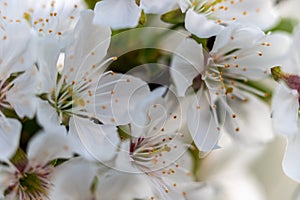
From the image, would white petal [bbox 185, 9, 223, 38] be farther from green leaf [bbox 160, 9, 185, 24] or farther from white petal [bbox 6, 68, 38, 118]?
white petal [bbox 6, 68, 38, 118]

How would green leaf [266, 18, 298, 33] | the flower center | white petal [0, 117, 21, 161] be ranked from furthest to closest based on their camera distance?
green leaf [266, 18, 298, 33] → the flower center → white petal [0, 117, 21, 161]

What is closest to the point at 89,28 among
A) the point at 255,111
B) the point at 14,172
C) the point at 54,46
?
the point at 54,46

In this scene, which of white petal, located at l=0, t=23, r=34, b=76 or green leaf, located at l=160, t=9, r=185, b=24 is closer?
white petal, located at l=0, t=23, r=34, b=76

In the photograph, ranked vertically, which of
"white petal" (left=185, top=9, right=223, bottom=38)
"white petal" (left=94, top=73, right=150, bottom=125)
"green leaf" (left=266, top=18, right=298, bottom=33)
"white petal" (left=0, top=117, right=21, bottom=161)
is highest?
"white petal" (left=185, top=9, right=223, bottom=38)

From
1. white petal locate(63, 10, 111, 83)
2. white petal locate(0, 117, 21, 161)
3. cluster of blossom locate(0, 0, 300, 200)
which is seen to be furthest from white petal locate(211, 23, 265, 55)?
white petal locate(0, 117, 21, 161)

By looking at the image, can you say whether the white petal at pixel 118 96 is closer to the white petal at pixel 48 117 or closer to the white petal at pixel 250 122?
the white petal at pixel 48 117

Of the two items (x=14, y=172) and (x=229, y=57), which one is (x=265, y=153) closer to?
(x=229, y=57)
